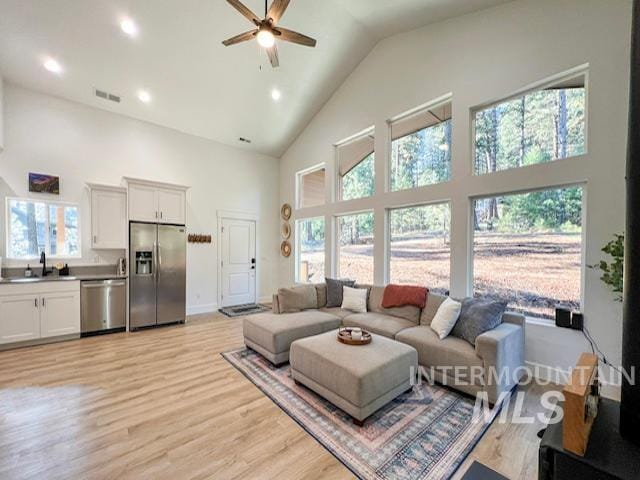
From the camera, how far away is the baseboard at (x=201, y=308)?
5535mm

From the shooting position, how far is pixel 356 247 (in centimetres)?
519

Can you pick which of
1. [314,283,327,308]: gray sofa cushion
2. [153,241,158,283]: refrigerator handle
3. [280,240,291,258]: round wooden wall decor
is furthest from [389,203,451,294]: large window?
[153,241,158,283]: refrigerator handle

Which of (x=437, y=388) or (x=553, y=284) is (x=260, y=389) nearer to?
(x=437, y=388)

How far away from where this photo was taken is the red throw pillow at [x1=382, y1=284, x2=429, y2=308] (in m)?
3.41

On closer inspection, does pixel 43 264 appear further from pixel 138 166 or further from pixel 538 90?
pixel 538 90

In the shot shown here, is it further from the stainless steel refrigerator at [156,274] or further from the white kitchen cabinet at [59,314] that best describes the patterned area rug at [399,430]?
the white kitchen cabinet at [59,314]

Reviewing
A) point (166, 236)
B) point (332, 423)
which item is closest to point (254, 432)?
point (332, 423)

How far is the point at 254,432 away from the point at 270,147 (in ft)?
19.3

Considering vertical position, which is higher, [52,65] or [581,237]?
[52,65]

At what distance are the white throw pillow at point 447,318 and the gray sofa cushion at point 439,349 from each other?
2.4 inches

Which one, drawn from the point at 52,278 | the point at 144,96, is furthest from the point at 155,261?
the point at 144,96

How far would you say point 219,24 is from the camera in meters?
3.65

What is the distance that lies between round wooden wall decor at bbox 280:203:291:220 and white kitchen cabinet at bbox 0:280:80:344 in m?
4.06

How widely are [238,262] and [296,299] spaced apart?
113 inches
